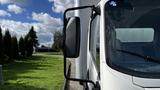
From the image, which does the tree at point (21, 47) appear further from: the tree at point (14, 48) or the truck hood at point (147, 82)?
the truck hood at point (147, 82)

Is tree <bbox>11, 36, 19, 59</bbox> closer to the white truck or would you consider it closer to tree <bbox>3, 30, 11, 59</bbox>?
tree <bbox>3, 30, 11, 59</bbox>

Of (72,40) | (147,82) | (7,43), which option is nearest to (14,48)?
(7,43)

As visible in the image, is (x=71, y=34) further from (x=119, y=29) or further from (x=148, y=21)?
(x=148, y=21)

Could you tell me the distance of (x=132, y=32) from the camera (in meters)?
4.43

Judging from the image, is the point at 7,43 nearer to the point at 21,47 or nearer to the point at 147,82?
the point at 21,47

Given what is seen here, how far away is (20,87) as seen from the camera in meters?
15.3

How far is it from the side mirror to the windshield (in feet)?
1.05

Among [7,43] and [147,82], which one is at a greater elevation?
[7,43]

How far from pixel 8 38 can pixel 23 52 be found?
1015cm

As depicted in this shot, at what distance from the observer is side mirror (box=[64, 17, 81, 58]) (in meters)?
4.39

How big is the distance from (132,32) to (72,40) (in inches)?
24.5

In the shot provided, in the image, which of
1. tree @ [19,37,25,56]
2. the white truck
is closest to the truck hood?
the white truck

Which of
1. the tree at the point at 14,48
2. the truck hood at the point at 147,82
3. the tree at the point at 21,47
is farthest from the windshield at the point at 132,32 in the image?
the tree at the point at 21,47

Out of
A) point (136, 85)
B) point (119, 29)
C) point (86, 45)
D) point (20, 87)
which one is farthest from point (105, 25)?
point (20, 87)
